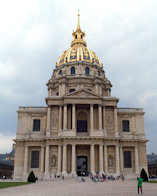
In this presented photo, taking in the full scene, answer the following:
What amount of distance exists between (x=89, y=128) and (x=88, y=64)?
791 inches

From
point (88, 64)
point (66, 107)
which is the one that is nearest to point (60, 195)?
point (66, 107)

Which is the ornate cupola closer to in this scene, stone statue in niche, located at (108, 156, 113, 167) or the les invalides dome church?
the les invalides dome church

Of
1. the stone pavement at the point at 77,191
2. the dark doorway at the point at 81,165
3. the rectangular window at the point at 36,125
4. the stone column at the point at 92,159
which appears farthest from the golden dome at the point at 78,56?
the stone pavement at the point at 77,191

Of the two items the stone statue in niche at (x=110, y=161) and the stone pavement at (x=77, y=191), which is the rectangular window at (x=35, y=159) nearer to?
the stone statue in niche at (x=110, y=161)

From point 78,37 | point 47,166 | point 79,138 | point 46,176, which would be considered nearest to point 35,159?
point 47,166

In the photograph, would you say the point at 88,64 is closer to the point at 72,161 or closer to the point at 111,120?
the point at 111,120

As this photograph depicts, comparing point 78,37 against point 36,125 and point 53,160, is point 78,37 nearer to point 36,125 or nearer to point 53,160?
point 36,125

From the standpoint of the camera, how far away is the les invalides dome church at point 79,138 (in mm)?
44156

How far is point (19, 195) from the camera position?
51.0ft

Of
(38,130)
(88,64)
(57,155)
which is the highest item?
(88,64)

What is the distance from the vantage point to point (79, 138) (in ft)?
144

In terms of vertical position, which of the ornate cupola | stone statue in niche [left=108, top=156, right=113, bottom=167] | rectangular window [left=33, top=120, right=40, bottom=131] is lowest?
stone statue in niche [left=108, top=156, right=113, bottom=167]

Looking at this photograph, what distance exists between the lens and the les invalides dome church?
44.2 metres

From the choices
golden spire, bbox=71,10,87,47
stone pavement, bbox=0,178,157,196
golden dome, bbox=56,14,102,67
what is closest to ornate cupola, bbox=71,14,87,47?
golden spire, bbox=71,10,87,47
